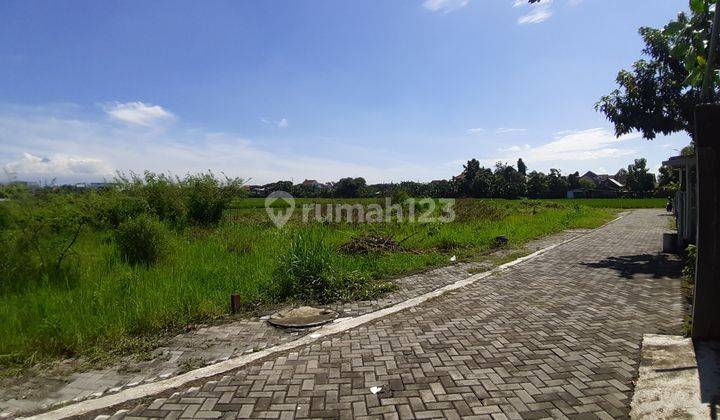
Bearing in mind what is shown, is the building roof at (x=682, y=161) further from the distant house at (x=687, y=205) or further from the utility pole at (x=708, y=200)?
the utility pole at (x=708, y=200)

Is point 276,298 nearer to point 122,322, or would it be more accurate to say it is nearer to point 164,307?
point 164,307

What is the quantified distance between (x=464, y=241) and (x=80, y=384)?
31.9 ft

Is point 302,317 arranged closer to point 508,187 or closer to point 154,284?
point 154,284

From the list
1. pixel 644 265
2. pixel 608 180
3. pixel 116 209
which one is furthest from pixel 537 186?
pixel 116 209

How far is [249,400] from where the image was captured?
3.22 metres

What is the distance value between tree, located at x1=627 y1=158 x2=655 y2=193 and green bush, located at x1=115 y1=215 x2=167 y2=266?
7019 centimetres

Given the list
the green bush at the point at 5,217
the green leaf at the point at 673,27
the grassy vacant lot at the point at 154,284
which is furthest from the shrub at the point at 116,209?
the green leaf at the point at 673,27

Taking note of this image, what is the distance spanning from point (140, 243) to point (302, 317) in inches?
174

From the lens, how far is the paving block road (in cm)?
307

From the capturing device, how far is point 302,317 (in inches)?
210

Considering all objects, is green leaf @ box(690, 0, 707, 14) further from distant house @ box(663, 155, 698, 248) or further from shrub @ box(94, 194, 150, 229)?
shrub @ box(94, 194, 150, 229)

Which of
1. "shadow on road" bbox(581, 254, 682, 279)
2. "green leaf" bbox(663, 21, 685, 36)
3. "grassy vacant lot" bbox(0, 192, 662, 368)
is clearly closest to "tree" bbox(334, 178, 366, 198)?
"grassy vacant lot" bbox(0, 192, 662, 368)

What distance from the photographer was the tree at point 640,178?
206ft

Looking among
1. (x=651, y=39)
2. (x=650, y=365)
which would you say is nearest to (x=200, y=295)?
(x=650, y=365)
